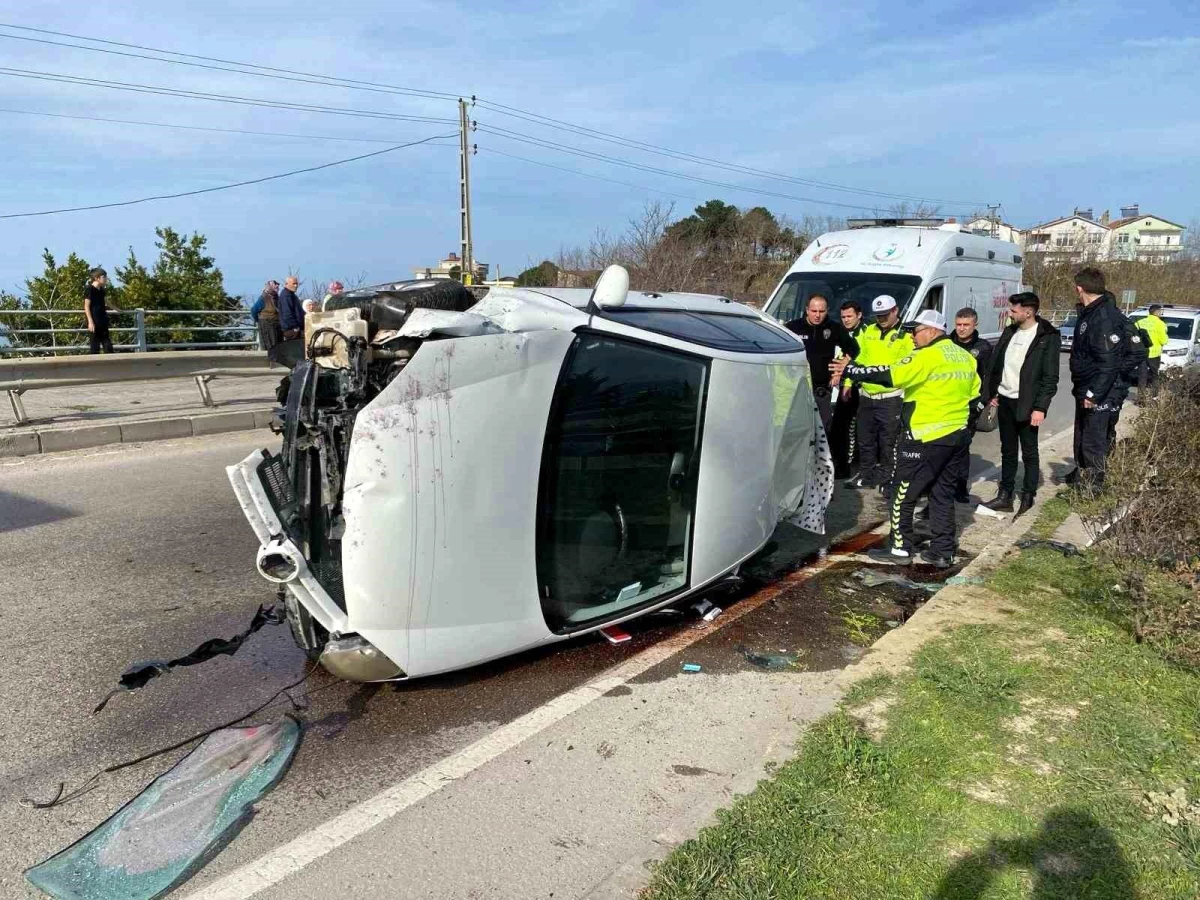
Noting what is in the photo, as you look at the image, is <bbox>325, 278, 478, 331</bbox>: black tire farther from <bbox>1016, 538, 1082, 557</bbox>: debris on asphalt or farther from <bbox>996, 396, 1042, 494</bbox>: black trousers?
<bbox>996, 396, 1042, 494</bbox>: black trousers

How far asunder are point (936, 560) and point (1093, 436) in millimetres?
2607

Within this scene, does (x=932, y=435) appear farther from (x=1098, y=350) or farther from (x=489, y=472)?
(x=489, y=472)

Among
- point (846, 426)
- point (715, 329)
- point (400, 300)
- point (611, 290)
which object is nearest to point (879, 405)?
point (846, 426)

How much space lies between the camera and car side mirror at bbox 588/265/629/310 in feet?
13.1

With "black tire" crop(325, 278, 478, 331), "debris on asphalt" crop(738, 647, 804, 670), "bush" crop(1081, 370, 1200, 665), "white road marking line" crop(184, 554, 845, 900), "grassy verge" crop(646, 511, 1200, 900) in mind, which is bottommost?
"debris on asphalt" crop(738, 647, 804, 670)

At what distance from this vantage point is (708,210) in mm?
33594

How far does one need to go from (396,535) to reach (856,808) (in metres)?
1.89

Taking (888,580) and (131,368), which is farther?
(131,368)

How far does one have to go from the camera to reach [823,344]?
26.6 feet

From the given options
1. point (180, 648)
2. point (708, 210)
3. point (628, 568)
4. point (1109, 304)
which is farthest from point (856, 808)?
point (708, 210)

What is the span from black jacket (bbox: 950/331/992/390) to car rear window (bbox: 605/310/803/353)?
273 centimetres

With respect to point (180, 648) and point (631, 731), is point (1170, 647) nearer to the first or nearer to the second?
point (631, 731)

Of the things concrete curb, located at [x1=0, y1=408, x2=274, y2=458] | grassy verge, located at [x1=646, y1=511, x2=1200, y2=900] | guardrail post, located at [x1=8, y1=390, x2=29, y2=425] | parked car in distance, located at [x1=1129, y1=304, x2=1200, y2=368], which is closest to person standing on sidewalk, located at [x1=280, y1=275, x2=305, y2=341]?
concrete curb, located at [x1=0, y1=408, x2=274, y2=458]

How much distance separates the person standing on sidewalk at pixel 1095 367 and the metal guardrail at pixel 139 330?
13291mm
